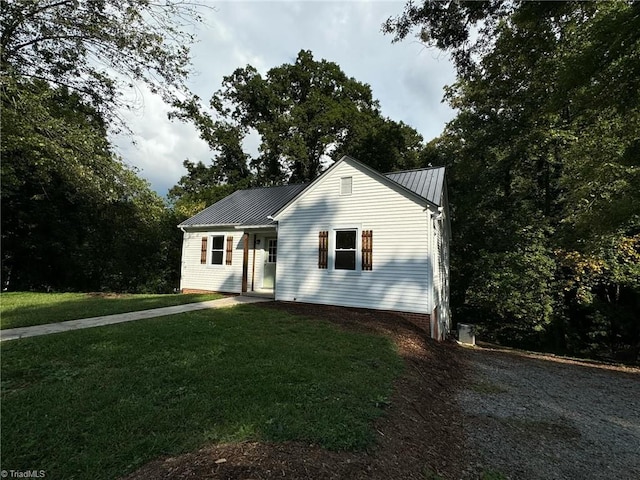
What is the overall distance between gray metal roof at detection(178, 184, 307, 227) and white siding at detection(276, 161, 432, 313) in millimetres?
2087

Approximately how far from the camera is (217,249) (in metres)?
14.0

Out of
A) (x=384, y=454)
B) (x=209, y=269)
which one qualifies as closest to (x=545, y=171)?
(x=209, y=269)

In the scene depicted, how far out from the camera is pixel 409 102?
39.9 feet

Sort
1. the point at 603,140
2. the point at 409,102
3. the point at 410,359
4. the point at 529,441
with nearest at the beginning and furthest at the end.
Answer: the point at 529,441 < the point at 410,359 < the point at 603,140 < the point at 409,102

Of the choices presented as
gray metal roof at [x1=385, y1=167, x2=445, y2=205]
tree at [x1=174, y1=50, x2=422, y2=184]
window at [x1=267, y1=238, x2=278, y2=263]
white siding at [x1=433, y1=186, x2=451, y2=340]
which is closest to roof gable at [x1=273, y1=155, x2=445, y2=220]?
gray metal roof at [x1=385, y1=167, x2=445, y2=205]

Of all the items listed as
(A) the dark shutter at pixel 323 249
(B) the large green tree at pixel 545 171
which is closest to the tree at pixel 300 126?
(B) the large green tree at pixel 545 171

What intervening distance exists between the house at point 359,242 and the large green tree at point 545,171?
3.63 metres

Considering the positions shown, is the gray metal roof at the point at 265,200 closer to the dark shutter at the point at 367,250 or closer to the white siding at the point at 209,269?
the white siding at the point at 209,269

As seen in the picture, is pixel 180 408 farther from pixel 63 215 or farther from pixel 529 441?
pixel 63 215

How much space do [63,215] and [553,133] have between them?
22.9m

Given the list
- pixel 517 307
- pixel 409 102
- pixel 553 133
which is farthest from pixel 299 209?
pixel 553 133

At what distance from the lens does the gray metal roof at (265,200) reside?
10664 millimetres

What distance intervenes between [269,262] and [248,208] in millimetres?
2805

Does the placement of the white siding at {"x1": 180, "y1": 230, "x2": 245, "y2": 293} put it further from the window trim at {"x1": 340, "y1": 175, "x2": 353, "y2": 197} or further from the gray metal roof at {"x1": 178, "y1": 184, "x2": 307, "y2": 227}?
the window trim at {"x1": 340, "y1": 175, "x2": 353, "y2": 197}
